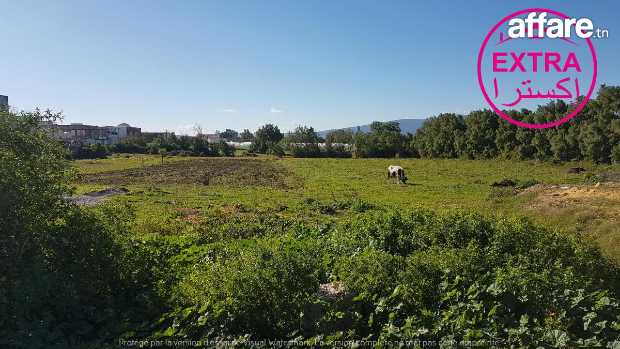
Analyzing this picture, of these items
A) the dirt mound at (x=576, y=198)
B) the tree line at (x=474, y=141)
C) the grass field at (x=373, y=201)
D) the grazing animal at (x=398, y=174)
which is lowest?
the grass field at (x=373, y=201)

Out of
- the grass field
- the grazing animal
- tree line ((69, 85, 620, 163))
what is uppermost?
tree line ((69, 85, 620, 163))

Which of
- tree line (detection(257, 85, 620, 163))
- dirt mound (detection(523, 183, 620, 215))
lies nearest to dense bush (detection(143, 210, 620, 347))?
dirt mound (detection(523, 183, 620, 215))

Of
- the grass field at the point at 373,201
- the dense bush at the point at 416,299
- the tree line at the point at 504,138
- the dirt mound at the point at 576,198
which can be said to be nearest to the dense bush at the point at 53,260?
the dense bush at the point at 416,299

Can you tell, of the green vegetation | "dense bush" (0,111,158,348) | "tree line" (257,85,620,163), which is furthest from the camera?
"tree line" (257,85,620,163)

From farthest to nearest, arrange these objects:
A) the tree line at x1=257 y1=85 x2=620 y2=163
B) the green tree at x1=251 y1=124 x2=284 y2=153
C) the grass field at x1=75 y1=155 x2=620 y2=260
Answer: the green tree at x1=251 y1=124 x2=284 y2=153
the tree line at x1=257 y1=85 x2=620 y2=163
the grass field at x1=75 y1=155 x2=620 y2=260

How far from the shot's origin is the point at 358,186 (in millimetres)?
30266

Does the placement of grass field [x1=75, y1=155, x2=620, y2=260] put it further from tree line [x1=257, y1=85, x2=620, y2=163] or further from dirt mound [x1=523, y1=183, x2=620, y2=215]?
tree line [x1=257, y1=85, x2=620, y2=163]

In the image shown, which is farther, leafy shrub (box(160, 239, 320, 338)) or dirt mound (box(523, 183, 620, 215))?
dirt mound (box(523, 183, 620, 215))

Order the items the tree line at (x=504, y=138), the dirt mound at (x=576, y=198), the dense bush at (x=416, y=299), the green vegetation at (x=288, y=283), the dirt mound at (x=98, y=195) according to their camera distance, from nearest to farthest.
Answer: the dense bush at (x=416, y=299) → the green vegetation at (x=288, y=283) → the dirt mound at (x=576, y=198) → the dirt mound at (x=98, y=195) → the tree line at (x=504, y=138)

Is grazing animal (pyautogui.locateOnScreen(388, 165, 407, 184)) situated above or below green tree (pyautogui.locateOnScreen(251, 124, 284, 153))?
below

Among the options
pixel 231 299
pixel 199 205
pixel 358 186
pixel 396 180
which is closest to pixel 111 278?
pixel 231 299

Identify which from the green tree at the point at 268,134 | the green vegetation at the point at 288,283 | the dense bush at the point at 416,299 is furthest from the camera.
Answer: the green tree at the point at 268,134

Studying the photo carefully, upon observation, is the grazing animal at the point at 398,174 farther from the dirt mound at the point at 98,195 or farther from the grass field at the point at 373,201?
the dirt mound at the point at 98,195

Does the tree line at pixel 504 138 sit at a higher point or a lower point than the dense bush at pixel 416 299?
higher
